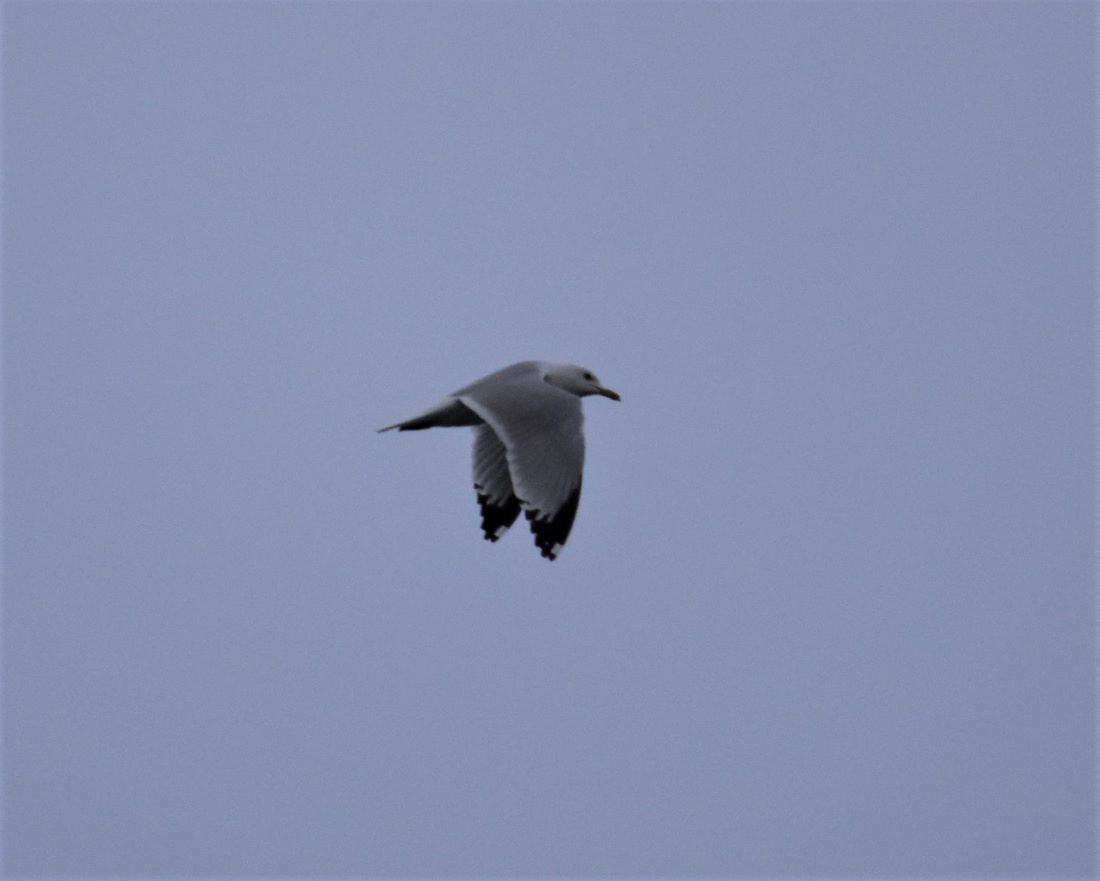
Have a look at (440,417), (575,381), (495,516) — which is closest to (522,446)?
(440,417)

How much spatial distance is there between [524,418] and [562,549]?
20.4 inches

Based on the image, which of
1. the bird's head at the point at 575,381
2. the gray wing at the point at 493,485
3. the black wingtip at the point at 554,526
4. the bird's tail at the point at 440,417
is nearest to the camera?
the black wingtip at the point at 554,526

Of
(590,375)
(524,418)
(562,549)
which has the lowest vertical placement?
(562,549)

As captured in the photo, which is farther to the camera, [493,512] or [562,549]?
[493,512]

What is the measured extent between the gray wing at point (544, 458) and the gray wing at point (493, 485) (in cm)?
40

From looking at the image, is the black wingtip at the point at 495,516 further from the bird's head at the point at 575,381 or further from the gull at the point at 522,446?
the bird's head at the point at 575,381

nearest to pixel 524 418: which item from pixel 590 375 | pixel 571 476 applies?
pixel 571 476

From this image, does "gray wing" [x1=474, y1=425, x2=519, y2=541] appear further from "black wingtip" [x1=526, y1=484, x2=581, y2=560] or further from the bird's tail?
"black wingtip" [x1=526, y1=484, x2=581, y2=560]

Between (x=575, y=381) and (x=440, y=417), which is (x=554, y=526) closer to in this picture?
(x=440, y=417)

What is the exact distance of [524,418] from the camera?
6.66m

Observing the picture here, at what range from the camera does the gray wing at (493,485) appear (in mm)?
7133

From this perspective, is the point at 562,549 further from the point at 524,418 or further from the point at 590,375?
the point at 590,375

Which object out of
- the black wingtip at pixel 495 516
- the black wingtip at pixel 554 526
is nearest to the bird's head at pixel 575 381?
the black wingtip at pixel 495 516

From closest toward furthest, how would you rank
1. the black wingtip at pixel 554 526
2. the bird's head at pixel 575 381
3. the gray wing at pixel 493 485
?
1. the black wingtip at pixel 554 526
2. the gray wing at pixel 493 485
3. the bird's head at pixel 575 381
